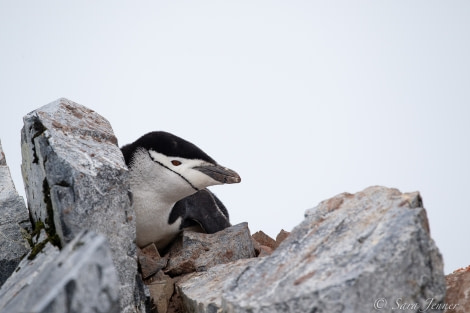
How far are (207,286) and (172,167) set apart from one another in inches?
67.4

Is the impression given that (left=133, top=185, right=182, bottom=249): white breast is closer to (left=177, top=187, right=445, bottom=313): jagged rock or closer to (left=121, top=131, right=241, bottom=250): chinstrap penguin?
(left=121, top=131, right=241, bottom=250): chinstrap penguin

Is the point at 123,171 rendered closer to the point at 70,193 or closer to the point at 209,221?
the point at 70,193

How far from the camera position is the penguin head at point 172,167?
7.03 m

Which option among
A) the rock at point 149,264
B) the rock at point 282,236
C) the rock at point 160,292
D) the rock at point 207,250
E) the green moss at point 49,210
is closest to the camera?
the green moss at point 49,210

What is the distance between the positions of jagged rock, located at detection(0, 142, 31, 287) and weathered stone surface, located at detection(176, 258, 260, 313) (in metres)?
1.73

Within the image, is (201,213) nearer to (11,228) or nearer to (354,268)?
(11,228)

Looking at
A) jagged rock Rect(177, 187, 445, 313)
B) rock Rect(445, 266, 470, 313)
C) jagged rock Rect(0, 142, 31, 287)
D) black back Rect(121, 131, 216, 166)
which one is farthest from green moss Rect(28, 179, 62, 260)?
rock Rect(445, 266, 470, 313)

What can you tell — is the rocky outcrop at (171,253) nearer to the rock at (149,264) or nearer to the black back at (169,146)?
the rock at (149,264)

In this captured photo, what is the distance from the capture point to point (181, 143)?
7.09 meters

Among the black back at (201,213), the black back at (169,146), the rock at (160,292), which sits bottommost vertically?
A: the rock at (160,292)

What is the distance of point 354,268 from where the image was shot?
404cm

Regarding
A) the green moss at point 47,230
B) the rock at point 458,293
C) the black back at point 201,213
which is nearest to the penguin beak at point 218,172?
the black back at point 201,213

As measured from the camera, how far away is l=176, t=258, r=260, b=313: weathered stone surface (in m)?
5.19

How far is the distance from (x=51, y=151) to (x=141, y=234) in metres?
2.17
